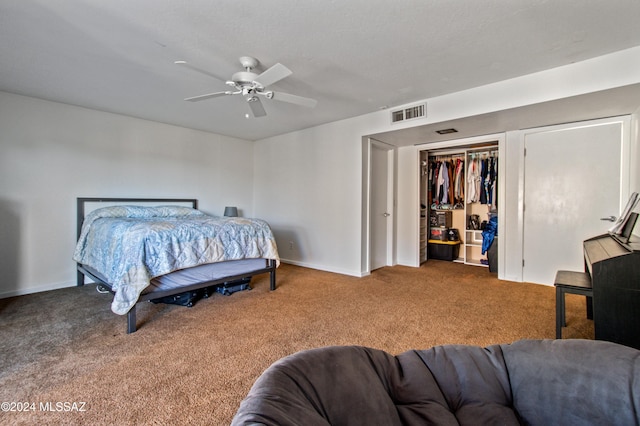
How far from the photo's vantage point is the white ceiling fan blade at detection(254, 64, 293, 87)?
84.9 inches

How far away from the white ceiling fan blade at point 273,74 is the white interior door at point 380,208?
243 centimetres

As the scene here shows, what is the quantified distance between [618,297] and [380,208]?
3.22 metres

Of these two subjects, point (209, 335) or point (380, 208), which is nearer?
point (209, 335)

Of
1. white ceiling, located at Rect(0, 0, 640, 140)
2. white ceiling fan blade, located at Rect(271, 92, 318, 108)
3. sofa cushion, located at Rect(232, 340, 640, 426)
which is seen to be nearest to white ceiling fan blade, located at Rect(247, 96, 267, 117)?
white ceiling fan blade, located at Rect(271, 92, 318, 108)

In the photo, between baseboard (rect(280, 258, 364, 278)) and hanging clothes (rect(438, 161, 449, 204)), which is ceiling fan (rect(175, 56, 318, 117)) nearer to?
baseboard (rect(280, 258, 364, 278))

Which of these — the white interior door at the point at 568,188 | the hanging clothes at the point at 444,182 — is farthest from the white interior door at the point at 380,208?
the white interior door at the point at 568,188

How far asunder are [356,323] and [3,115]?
4566 mm

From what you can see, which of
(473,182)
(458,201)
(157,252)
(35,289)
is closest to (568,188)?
(473,182)

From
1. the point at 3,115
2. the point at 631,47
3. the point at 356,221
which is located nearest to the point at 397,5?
the point at 631,47

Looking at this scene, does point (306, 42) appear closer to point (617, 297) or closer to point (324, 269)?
point (617, 297)

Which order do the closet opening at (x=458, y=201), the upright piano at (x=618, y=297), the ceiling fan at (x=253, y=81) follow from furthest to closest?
the closet opening at (x=458, y=201)
the ceiling fan at (x=253, y=81)
the upright piano at (x=618, y=297)

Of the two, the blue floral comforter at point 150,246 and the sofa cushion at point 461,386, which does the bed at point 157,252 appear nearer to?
the blue floral comforter at point 150,246

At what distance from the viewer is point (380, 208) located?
4797mm

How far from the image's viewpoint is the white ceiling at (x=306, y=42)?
6.22ft
